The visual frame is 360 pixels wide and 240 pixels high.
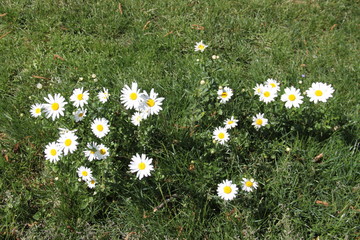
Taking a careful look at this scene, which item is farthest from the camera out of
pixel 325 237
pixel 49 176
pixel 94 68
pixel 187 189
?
pixel 94 68

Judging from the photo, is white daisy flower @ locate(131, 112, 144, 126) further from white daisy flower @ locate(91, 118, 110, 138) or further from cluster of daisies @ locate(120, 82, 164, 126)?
white daisy flower @ locate(91, 118, 110, 138)

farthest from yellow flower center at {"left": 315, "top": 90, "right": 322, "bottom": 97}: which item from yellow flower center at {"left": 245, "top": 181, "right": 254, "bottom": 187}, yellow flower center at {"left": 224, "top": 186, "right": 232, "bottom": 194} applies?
yellow flower center at {"left": 224, "top": 186, "right": 232, "bottom": 194}

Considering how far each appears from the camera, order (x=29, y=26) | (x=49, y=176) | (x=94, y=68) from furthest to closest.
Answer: (x=29, y=26) < (x=94, y=68) < (x=49, y=176)

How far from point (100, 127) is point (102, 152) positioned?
0.16 m

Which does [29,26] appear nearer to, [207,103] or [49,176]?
[49,176]

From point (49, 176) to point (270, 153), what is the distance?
1.57 metres

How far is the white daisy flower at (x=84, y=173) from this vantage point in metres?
2.16

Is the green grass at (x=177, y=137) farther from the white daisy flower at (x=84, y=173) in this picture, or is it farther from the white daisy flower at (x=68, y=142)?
the white daisy flower at (x=68, y=142)

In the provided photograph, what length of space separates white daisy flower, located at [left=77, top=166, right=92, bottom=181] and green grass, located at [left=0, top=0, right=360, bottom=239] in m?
0.06

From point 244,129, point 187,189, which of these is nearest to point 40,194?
point 187,189

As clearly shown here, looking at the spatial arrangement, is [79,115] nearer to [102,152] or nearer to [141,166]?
[102,152]

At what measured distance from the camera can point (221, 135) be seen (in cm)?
231

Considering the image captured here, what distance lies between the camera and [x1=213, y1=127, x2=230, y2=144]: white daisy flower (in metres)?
2.29

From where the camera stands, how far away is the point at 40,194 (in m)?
2.38
